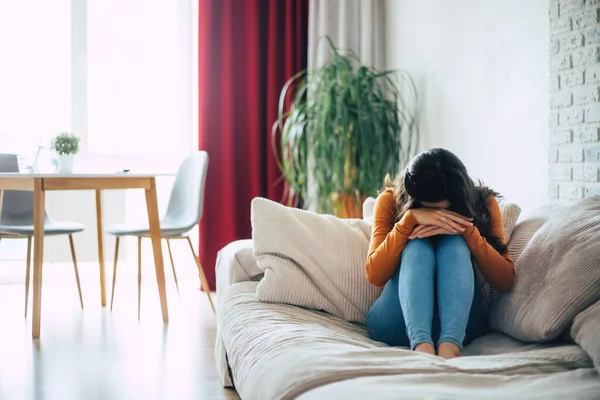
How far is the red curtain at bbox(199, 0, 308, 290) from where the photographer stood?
4816 mm

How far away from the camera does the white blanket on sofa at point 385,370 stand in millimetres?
1361

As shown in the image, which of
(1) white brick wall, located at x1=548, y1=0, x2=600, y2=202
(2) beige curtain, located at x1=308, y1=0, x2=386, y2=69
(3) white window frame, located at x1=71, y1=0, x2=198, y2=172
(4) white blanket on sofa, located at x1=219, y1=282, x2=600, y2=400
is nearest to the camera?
(4) white blanket on sofa, located at x1=219, y1=282, x2=600, y2=400

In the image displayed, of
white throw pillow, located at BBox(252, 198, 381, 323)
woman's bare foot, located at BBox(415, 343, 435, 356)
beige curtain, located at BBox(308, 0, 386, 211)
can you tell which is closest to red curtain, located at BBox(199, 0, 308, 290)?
beige curtain, located at BBox(308, 0, 386, 211)

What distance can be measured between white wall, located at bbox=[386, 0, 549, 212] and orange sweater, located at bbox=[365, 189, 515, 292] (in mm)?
946

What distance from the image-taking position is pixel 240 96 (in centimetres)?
488

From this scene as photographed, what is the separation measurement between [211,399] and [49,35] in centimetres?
340

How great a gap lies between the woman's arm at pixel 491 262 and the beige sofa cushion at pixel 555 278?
1.0 inches

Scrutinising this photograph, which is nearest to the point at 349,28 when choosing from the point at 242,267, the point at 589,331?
the point at 242,267

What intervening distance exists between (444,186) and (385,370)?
2.40 ft

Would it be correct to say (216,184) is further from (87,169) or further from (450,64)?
(450,64)

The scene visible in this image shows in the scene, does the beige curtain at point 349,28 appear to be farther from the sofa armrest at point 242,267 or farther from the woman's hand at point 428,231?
the woman's hand at point 428,231

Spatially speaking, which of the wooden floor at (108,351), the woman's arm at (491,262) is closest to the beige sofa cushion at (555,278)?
the woman's arm at (491,262)

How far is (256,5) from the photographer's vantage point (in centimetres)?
483

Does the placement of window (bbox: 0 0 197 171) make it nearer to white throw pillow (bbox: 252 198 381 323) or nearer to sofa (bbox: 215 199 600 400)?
white throw pillow (bbox: 252 198 381 323)
